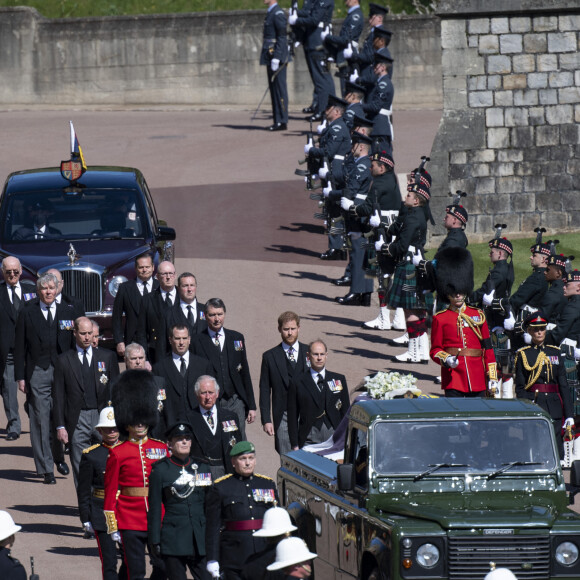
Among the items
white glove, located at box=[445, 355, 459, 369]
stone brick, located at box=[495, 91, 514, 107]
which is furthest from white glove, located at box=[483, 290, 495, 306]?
stone brick, located at box=[495, 91, 514, 107]

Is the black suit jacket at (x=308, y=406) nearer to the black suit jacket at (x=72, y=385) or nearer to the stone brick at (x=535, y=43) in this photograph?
the black suit jacket at (x=72, y=385)

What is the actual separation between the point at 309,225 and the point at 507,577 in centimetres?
1936

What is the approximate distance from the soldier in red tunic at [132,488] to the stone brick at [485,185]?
1454 cm

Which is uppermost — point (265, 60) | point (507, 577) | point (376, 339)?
point (265, 60)

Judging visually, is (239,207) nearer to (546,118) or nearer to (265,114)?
(546,118)

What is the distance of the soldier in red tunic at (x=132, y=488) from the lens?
11.4m

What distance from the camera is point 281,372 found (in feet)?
47.6

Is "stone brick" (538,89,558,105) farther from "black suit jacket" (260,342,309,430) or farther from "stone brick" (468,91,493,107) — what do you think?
"black suit jacket" (260,342,309,430)

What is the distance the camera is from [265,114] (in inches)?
1428

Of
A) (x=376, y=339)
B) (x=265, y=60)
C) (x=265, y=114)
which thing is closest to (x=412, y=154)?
(x=265, y=60)

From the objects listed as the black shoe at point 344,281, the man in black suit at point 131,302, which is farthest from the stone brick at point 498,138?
the man in black suit at point 131,302

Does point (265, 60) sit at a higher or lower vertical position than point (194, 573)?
higher

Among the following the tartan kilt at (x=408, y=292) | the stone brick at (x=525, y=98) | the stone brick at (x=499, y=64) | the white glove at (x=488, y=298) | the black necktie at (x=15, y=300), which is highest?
the stone brick at (x=499, y=64)

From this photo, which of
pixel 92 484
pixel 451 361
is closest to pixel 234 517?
pixel 92 484
